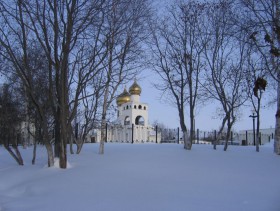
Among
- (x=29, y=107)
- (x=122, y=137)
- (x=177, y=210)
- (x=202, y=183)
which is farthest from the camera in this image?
(x=122, y=137)

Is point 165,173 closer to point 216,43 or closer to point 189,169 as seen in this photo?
point 189,169

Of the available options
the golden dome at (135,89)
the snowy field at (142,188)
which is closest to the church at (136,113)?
the golden dome at (135,89)

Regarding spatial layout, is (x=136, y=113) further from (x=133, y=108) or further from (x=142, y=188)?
(x=142, y=188)

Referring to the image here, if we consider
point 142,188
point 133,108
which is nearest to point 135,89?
point 133,108

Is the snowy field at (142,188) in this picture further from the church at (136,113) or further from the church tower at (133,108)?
the church tower at (133,108)

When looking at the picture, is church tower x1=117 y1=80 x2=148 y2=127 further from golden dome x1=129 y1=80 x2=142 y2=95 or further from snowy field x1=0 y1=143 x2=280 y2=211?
snowy field x1=0 y1=143 x2=280 y2=211

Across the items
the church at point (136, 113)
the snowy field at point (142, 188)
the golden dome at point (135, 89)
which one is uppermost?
the golden dome at point (135, 89)

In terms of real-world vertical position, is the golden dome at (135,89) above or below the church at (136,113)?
above

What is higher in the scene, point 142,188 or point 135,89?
point 135,89

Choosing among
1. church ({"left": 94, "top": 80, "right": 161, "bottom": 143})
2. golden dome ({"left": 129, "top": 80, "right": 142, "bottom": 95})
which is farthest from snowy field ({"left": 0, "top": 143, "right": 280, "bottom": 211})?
golden dome ({"left": 129, "top": 80, "right": 142, "bottom": 95})

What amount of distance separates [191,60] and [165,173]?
10.8 m

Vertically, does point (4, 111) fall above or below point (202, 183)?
above

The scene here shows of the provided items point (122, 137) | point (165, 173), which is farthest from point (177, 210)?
point (122, 137)

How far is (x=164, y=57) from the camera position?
64.8 feet
